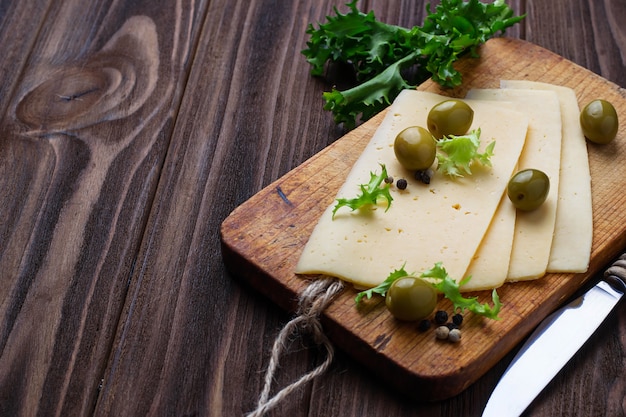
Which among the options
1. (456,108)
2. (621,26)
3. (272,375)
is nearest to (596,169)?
(456,108)

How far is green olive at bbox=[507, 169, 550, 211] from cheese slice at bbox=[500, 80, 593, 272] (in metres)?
0.09

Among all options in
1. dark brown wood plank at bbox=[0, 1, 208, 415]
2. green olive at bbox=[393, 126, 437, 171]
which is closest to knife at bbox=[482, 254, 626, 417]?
green olive at bbox=[393, 126, 437, 171]

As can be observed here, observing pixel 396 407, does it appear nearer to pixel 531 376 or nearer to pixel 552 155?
pixel 531 376

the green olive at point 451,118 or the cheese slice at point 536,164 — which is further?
the green olive at point 451,118

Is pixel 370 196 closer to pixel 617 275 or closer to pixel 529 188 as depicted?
pixel 529 188

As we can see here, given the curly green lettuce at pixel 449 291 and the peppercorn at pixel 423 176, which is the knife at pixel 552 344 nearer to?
the curly green lettuce at pixel 449 291

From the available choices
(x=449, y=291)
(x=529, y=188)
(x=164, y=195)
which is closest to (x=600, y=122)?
(x=529, y=188)

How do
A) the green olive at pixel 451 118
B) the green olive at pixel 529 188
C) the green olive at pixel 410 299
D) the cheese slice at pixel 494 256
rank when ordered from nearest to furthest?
the green olive at pixel 410 299, the cheese slice at pixel 494 256, the green olive at pixel 529 188, the green olive at pixel 451 118

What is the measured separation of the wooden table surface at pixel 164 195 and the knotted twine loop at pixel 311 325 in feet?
0.10

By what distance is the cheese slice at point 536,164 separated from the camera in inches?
78.1

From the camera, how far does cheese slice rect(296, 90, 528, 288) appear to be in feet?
6.38

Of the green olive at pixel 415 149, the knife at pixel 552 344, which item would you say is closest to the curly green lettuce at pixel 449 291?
the knife at pixel 552 344

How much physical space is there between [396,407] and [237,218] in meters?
0.64

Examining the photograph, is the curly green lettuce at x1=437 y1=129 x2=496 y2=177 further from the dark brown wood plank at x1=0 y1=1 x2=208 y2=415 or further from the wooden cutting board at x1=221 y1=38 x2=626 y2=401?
the dark brown wood plank at x1=0 y1=1 x2=208 y2=415
